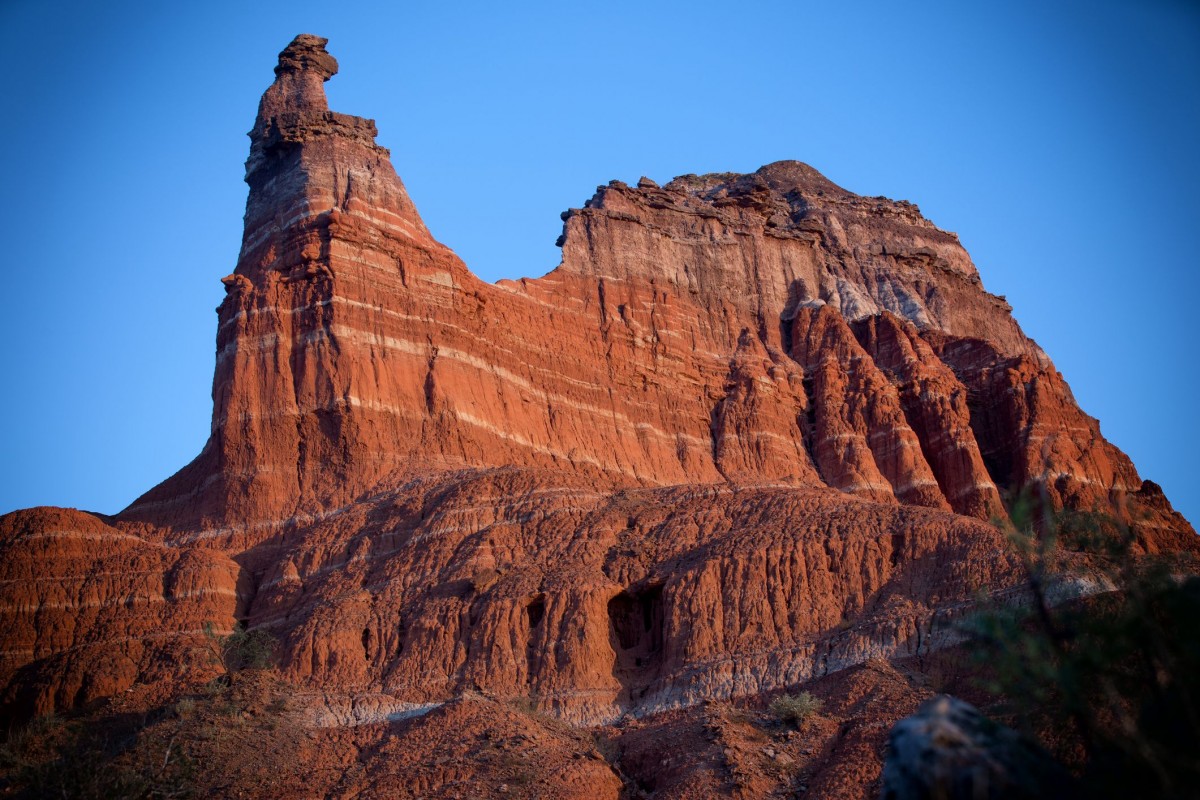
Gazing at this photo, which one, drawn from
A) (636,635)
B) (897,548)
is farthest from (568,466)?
(897,548)

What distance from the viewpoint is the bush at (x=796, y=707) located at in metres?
39.0

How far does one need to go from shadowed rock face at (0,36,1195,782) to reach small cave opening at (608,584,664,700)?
15 cm

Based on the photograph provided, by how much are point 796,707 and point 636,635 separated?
10447 mm

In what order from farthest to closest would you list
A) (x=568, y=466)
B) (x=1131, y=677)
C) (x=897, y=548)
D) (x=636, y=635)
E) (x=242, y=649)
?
1. (x=568, y=466)
2. (x=636, y=635)
3. (x=242, y=649)
4. (x=897, y=548)
5. (x=1131, y=677)

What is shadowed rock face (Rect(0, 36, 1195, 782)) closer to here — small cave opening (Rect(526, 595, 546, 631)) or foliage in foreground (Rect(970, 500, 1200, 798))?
small cave opening (Rect(526, 595, 546, 631))

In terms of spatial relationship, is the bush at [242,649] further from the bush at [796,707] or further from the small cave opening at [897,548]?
the small cave opening at [897,548]

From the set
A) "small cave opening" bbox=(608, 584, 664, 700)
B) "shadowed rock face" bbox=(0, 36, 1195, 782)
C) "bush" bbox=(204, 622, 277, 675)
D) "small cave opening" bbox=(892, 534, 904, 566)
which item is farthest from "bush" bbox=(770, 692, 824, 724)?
"bush" bbox=(204, 622, 277, 675)

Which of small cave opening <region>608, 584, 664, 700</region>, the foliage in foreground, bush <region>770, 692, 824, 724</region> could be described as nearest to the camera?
the foliage in foreground

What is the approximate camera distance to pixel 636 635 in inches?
1914

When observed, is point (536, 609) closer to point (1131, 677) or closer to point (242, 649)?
point (242, 649)

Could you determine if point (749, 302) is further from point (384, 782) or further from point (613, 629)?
point (384, 782)

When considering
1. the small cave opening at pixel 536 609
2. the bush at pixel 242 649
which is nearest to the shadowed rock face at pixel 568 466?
the small cave opening at pixel 536 609

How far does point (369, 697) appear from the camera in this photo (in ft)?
145

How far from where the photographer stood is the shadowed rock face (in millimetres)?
45844
